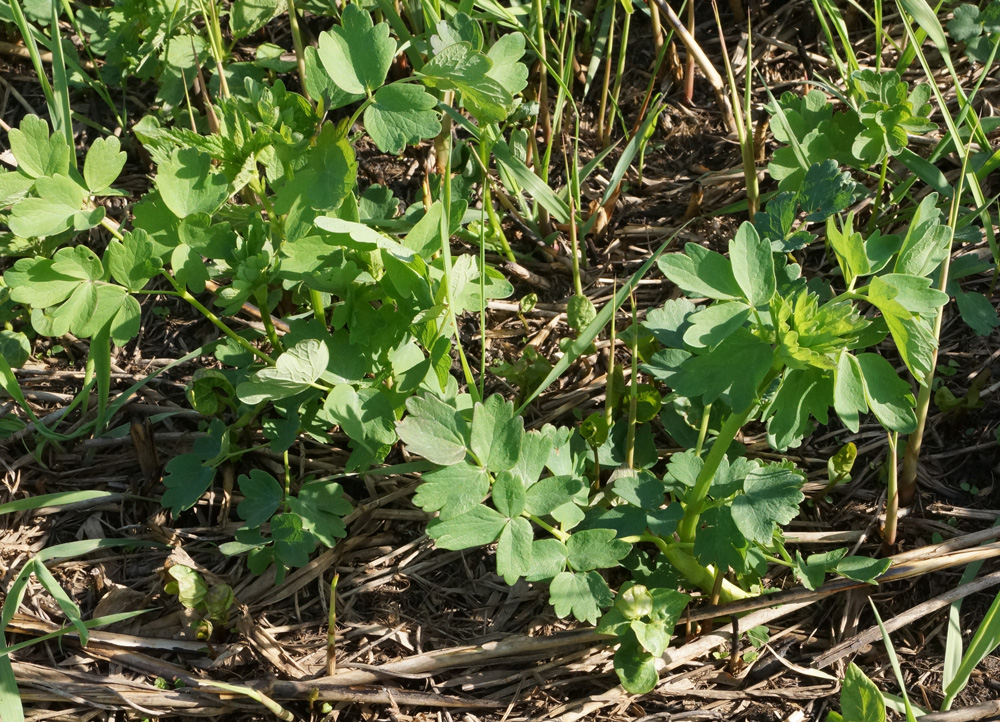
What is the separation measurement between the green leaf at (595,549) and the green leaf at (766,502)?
22cm

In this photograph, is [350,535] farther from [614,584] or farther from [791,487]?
[791,487]

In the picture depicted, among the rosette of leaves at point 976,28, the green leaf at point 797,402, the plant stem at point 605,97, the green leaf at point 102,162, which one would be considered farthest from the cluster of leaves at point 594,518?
the rosette of leaves at point 976,28

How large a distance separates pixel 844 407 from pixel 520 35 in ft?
3.47

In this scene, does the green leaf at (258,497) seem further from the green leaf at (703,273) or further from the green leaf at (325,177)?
the green leaf at (703,273)

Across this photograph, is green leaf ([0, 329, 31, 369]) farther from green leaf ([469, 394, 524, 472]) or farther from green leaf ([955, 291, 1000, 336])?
green leaf ([955, 291, 1000, 336])

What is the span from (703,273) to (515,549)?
1.98 ft

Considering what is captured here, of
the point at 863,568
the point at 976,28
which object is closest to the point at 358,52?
the point at 863,568

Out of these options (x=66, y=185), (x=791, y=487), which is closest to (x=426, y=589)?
(x=791, y=487)

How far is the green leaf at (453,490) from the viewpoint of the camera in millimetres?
1541

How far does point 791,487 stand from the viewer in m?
1.60

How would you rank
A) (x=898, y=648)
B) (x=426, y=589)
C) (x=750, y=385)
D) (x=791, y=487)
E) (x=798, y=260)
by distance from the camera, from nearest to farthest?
(x=750, y=385), (x=791, y=487), (x=898, y=648), (x=426, y=589), (x=798, y=260)

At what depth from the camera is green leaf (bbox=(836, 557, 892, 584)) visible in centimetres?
170

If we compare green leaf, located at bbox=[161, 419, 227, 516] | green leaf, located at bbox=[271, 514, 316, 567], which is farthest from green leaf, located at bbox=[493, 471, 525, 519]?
green leaf, located at bbox=[161, 419, 227, 516]

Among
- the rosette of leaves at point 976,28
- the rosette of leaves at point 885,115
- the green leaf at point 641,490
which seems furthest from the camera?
the rosette of leaves at point 976,28
